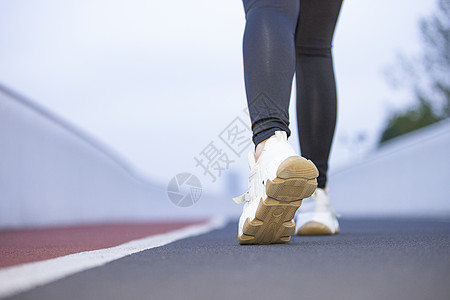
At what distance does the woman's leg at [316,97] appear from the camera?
2371mm

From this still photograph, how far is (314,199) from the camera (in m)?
2.32

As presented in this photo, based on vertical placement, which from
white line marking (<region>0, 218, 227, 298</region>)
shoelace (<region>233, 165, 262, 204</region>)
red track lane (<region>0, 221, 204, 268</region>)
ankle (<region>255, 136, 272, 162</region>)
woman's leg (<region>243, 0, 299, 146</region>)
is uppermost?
woman's leg (<region>243, 0, 299, 146</region>)

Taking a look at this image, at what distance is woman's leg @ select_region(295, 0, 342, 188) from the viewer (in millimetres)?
2371

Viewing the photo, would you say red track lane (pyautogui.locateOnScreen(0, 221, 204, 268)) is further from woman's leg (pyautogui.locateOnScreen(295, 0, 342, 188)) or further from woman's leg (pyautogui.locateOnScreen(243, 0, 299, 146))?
woman's leg (pyautogui.locateOnScreen(295, 0, 342, 188))

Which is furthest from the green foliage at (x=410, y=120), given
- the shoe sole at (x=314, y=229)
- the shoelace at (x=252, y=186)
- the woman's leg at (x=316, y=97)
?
the shoelace at (x=252, y=186)

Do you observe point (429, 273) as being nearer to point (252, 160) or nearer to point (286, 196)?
point (286, 196)

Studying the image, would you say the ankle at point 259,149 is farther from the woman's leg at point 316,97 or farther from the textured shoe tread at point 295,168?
the woman's leg at point 316,97

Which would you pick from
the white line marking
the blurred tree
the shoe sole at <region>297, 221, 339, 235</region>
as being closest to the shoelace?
the white line marking

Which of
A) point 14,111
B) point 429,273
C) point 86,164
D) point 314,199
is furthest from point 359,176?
point 429,273

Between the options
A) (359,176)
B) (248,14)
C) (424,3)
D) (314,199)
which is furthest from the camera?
(424,3)

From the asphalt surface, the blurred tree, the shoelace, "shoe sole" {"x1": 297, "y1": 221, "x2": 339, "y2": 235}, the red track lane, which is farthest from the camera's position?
the blurred tree

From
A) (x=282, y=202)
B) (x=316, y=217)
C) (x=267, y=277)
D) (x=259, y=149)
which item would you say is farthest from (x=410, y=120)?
(x=267, y=277)

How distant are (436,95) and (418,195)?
27.0 m

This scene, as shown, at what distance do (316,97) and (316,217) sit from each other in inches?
20.4
